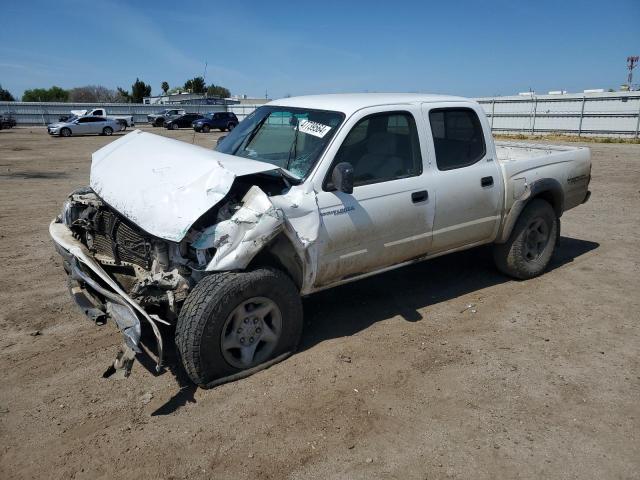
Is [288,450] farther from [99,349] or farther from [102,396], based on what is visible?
[99,349]

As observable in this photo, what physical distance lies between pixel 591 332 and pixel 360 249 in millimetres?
2228

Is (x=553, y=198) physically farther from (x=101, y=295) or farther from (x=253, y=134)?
(x=101, y=295)

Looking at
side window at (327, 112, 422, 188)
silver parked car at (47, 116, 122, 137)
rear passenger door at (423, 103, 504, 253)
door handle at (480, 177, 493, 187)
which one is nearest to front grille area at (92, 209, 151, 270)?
side window at (327, 112, 422, 188)

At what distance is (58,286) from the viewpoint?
206 inches

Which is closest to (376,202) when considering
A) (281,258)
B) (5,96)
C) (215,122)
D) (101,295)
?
(281,258)

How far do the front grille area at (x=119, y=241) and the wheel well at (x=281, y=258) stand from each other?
84 cm

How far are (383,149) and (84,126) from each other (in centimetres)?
3286

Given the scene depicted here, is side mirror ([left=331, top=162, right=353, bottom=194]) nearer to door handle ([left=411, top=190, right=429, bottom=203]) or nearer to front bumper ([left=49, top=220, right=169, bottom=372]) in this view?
door handle ([left=411, top=190, right=429, bottom=203])

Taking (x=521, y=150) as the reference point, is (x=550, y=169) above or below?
below

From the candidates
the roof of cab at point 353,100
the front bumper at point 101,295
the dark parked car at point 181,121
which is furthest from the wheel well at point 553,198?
the dark parked car at point 181,121

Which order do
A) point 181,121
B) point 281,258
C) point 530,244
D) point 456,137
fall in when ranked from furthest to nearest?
1. point 181,121
2. point 530,244
3. point 456,137
4. point 281,258

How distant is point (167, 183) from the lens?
355 cm

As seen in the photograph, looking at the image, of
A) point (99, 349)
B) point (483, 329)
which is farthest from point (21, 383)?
point (483, 329)

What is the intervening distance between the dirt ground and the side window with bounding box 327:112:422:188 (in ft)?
4.49
